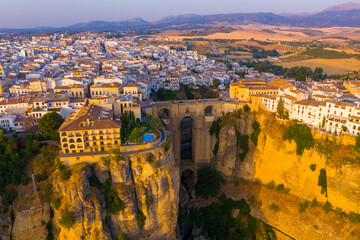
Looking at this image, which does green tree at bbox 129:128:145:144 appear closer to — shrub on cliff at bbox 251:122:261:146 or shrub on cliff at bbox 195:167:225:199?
shrub on cliff at bbox 195:167:225:199

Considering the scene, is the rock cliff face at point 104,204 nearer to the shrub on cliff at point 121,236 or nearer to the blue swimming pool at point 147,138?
the shrub on cliff at point 121,236

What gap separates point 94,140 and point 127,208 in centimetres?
726

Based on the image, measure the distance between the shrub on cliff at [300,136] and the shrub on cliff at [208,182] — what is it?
10.8 meters

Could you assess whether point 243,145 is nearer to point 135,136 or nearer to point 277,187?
point 277,187

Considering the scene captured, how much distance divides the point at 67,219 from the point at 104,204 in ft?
10.8

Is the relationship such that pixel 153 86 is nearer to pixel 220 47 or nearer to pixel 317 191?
pixel 317 191

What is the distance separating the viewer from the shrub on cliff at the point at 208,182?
3556cm

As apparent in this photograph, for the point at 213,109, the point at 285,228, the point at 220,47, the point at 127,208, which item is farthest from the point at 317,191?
the point at 220,47

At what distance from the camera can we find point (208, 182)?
3709cm

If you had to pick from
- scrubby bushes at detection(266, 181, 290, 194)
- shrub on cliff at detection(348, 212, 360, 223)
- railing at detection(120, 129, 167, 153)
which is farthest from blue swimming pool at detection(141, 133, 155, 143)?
shrub on cliff at detection(348, 212, 360, 223)

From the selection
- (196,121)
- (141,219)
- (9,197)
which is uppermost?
(196,121)

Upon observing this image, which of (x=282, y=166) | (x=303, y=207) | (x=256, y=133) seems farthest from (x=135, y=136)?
(x=303, y=207)

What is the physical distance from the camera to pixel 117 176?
25.4m

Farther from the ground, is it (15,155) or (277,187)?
(15,155)
